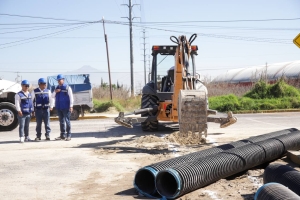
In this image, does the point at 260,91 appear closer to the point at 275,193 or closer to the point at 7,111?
the point at 7,111

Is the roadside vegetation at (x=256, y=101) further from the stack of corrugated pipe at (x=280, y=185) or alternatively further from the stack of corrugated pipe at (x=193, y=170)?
the stack of corrugated pipe at (x=280, y=185)

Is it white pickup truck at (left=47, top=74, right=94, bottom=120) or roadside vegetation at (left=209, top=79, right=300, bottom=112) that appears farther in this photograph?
roadside vegetation at (left=209, top=79, right=300, bottom=112)

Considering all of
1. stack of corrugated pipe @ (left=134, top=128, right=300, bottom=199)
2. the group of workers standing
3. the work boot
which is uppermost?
the group of workers standing

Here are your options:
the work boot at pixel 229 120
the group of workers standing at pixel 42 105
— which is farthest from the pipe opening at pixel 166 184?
the group of workers standing at pixel 42 105

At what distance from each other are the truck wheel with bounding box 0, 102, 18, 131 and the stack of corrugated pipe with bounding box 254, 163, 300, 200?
34.1 feet

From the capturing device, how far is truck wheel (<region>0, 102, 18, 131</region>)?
14500 mm

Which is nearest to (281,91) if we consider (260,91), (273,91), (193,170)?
(273,91)

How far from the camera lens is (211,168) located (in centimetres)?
665

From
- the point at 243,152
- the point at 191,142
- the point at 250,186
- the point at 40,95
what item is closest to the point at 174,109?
the point at 191,142

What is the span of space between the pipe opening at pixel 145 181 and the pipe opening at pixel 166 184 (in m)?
0.18

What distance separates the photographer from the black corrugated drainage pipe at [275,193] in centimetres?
471

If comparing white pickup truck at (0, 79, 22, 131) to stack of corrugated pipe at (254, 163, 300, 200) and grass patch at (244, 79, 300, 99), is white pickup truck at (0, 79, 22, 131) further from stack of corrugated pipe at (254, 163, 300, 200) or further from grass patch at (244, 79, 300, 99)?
grass patch at (244, 79, 300, 99)

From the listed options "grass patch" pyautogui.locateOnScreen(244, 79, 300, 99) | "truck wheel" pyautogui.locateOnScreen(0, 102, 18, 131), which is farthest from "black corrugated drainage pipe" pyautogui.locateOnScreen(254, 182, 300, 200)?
"grass patch" pyautogui.locateOnScreen(244, 79, 300, 99)

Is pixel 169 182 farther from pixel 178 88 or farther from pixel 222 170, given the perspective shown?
pixel 178 88
